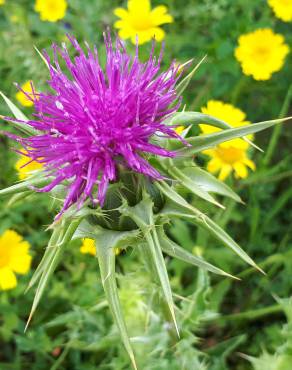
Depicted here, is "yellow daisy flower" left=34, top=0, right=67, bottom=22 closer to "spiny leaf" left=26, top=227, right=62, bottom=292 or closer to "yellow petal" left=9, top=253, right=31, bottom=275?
"yellow petal" left=9, top=253, right=31, bottom=275

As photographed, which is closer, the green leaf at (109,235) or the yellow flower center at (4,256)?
the green leaf at (109,235)

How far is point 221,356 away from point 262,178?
949 mm

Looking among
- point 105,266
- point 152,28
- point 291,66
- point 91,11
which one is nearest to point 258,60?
point 291,66

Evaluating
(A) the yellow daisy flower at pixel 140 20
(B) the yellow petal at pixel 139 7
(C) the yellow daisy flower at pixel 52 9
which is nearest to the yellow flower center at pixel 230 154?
(A) the yellow daisy flower at pixel 140 20

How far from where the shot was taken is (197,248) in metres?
2.47

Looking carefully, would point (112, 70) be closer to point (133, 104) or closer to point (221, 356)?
point (133, 104)

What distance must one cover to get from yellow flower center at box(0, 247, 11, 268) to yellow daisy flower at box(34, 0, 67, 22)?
155 cm

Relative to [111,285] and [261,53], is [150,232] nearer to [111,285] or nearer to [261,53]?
[111,285]

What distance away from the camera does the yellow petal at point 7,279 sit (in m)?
2.64

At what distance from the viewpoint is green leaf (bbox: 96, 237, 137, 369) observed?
1.38 m

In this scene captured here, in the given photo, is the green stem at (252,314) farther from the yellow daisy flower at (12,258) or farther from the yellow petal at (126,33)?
the yellow petal at (126,33)

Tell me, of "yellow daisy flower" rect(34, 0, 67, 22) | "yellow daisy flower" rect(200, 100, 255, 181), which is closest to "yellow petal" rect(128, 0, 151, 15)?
"yellow daisy flower" rect(34, 0, 67, 22)

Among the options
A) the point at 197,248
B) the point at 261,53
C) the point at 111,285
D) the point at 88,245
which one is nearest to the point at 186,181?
the point at 111,285

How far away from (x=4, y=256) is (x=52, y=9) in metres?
1.67
